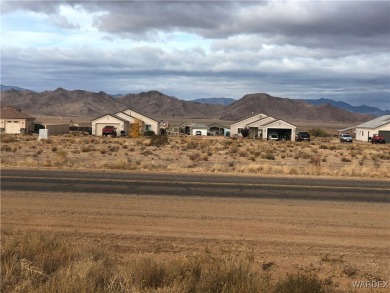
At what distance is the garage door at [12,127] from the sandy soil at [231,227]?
73.9 meters

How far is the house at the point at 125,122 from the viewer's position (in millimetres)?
86312

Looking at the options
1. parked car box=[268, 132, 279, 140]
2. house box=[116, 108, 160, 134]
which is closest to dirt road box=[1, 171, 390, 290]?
parked car box=[268, 132, 279, 140]

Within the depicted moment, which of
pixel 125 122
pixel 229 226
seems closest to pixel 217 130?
pixel 125 122

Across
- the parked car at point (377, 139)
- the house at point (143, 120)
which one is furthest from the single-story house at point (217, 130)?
the parked car at point (377, 139)

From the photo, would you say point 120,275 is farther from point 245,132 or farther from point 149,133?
point 245,132

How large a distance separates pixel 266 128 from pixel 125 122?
1000 inches

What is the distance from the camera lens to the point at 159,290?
596 cm

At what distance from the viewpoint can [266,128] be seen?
293 feet

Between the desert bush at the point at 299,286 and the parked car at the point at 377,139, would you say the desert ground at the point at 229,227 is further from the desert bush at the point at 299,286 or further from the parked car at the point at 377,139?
the parked car at the point at 377,139

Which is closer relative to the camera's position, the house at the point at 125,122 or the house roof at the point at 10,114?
the house roof at the point at 10,114

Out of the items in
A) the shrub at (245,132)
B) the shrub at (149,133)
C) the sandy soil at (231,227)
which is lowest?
the sandy soil at (231,227)

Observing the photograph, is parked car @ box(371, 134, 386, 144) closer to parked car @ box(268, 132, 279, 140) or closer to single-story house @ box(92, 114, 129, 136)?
parked car @ box(268, 132, 279, 140)

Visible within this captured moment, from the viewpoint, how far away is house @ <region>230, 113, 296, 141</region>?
287ft

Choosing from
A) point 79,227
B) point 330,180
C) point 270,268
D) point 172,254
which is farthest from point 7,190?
point 330,180
